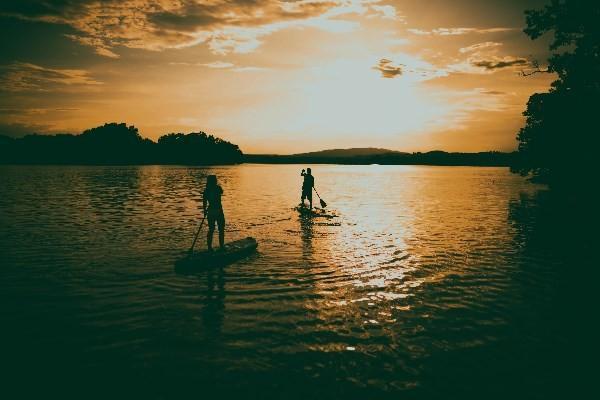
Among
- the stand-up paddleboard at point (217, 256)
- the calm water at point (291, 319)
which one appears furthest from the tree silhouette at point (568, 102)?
the stand-up paddleboard at point (217, 256)

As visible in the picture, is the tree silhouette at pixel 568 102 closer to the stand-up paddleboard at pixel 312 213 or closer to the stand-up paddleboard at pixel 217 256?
the stand-up paddleboard at pixel 312 213

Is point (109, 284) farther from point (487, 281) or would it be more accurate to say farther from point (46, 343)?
point (487, 281)

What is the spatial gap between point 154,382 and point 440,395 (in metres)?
4.38

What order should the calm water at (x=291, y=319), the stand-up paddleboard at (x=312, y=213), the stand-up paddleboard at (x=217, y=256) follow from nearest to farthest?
the calm water at (x=291, y=319)
the stand-up paddleboard at (x=217, y=256)
the stand-up paddleboard at (x=312, y=213)

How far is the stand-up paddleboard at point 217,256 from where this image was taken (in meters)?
12.4

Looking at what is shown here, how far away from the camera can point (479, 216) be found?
2752cm

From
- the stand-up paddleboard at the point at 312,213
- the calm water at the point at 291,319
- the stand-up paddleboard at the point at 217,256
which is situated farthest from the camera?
the stand-up paddleboard at the point at 312,213

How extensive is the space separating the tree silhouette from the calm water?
66.3 ft

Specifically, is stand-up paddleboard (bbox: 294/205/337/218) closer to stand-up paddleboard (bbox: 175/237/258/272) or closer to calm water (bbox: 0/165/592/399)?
calm water (bbox: 0/165/592/399)

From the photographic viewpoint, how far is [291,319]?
876 centimetres

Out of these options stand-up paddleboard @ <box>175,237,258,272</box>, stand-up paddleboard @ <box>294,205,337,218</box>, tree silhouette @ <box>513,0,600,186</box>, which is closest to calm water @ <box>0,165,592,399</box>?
stand-up paddleboard @ <box>175,237,258,272</box>

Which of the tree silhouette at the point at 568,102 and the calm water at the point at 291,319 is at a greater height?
the tree silhouette at the point at 568,102

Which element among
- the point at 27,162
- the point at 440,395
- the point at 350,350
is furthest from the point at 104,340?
the point at 27,162

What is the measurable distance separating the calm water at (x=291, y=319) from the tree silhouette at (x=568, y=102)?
66.3ft
